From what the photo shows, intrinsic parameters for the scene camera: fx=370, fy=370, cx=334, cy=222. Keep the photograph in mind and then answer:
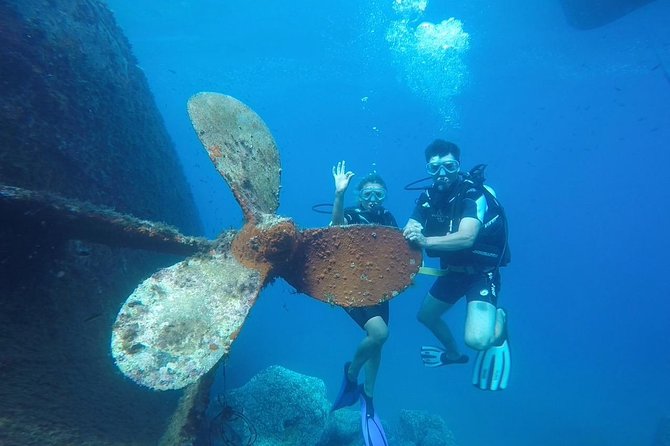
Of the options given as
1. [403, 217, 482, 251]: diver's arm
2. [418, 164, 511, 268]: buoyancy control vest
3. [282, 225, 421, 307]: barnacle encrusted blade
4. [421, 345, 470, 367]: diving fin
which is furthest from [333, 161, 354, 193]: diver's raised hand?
[421, 345, 470, 367]: diving fin

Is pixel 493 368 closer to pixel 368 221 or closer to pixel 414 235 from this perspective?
pixel 368 221

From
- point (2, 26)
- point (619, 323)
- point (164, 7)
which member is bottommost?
point (2, 26)

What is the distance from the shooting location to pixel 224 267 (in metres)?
3.35

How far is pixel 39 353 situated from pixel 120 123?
3.44 m

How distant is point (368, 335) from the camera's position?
573 centimetres

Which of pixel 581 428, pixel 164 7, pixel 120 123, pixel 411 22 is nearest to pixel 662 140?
pixel 411 22

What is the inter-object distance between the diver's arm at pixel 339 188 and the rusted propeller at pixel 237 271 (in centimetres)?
107

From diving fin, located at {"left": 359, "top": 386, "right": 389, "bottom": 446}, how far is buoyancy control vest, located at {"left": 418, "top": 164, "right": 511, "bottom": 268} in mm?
2709

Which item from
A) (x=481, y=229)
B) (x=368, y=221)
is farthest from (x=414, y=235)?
(x=481, y=229)

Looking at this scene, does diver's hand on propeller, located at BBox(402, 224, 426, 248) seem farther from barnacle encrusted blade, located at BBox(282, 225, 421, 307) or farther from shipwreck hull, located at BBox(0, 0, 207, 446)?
shipwreck hull, located at BBox(0, 0, 207, 446)

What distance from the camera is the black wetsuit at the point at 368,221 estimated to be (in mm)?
5743

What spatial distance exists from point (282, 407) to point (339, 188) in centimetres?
442

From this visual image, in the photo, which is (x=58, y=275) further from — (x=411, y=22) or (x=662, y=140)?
(x=662, y=140)

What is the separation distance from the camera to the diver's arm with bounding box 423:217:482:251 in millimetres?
5086
